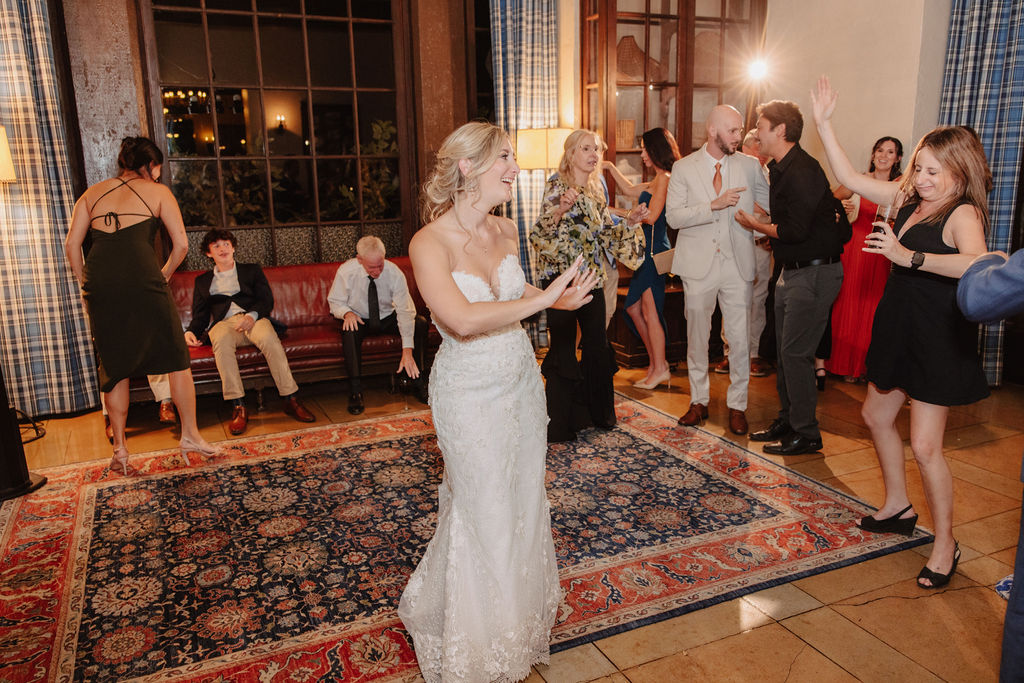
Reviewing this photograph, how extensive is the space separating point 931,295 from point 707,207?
1764 millimetres

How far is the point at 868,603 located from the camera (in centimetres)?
277

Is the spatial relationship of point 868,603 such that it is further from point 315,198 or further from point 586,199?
point 315,198

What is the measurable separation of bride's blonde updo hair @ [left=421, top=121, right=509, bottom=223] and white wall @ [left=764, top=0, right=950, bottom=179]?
4604mm

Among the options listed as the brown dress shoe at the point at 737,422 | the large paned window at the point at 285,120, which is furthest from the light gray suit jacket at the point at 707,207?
the large paned window at the point at 285,120

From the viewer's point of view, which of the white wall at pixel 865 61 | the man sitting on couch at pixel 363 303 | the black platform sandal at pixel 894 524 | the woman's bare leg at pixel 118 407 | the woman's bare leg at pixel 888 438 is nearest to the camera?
the woman's bare leg at pixel 888 438

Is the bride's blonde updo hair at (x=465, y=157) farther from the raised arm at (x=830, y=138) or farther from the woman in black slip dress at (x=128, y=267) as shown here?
the woman in black slip dress at (x=128, y=267)

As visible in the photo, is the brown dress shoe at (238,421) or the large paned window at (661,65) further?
the large paned window at (661,65)

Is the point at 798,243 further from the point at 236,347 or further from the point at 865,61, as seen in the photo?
the point at 236,347

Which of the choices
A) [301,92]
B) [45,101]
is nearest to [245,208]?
[301,92]

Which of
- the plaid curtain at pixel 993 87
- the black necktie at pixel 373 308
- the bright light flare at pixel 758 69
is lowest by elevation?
the black necktie at pixel 373 308

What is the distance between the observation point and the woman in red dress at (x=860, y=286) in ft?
17.1

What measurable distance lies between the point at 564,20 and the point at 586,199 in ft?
10.8

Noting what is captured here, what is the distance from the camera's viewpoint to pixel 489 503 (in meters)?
2.20

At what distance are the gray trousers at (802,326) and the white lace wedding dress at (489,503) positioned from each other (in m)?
2.28
